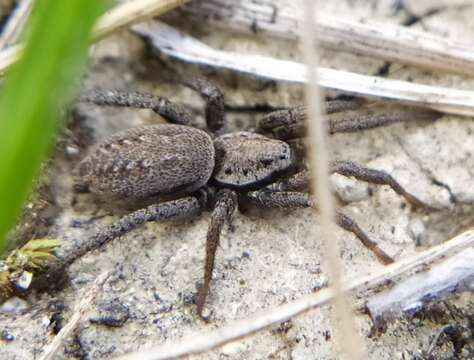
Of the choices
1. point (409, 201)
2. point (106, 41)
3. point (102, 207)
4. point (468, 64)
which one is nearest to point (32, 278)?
point (102, 207)

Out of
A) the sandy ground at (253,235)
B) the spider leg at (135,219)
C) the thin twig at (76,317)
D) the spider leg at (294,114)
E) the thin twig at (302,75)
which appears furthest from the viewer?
the spider leg at (294,114)

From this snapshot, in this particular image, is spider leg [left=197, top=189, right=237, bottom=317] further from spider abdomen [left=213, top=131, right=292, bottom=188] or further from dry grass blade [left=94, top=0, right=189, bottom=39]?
dry grass blade [left=94, top=0, right=189, bottom=39]

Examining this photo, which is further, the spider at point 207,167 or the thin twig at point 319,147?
the spider at point 207,167

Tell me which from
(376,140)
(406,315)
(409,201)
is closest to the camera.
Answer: (406,315)

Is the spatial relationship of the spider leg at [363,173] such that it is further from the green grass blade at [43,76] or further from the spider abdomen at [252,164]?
the green grass blade at [43,76]

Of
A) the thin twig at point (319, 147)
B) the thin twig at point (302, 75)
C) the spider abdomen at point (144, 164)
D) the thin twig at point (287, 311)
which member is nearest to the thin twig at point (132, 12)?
→ the thin twig at point (302, 75)

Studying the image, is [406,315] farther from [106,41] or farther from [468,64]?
[106,41]
